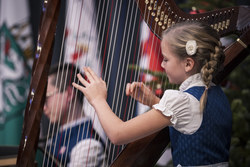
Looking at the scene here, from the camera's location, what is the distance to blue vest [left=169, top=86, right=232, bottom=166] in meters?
1.04

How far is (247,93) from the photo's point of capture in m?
1.76

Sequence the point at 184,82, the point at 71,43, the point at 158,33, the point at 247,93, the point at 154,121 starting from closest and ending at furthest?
the point at 154,121 → the point at 184,82 → the point at 158,33 → the point at 247,93 → the point at 71,43

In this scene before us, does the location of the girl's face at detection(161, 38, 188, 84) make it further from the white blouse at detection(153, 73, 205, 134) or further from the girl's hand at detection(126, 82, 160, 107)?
the girl's hand at detection(126, 82, 160, 107)

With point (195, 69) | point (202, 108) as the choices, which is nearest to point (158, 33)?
point (195, 69)

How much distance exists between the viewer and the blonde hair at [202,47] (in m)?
1.03

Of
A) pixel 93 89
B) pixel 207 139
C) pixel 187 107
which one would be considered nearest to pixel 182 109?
pixel 187 107

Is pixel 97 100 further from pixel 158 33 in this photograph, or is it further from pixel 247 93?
pixel 247 93

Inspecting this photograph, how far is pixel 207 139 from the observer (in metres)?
1.04

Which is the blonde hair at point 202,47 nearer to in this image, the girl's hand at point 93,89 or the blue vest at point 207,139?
the blue vest at point 207,139

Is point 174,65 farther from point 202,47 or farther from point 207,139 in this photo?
point 207,139

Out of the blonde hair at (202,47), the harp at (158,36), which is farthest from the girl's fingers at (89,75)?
the blonde hair at (202,47)

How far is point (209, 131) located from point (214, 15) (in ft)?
1.60

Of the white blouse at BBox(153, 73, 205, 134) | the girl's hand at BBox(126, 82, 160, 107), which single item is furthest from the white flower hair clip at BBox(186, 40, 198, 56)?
the girl's hand at BBox(126, 82, 160, 107)

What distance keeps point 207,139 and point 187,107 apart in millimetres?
141
